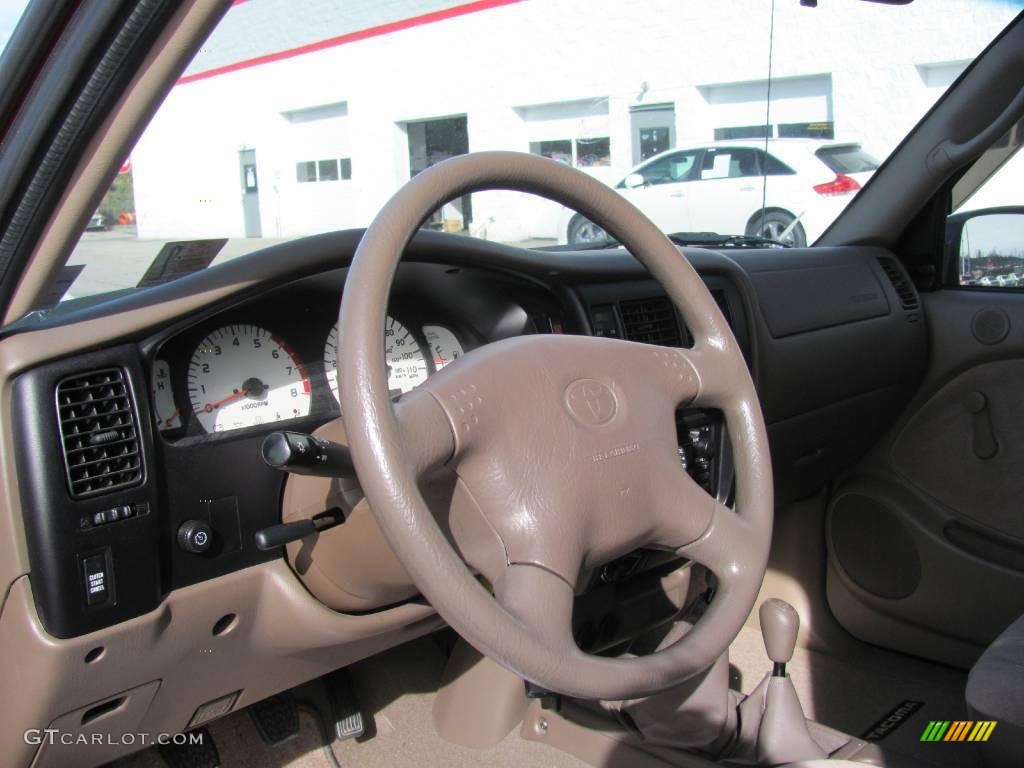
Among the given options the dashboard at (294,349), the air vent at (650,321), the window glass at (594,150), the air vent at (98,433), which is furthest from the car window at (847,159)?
the air vent at (98,433)

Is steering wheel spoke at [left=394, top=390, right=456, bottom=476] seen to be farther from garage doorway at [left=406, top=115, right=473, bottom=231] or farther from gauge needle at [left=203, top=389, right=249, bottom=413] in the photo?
gauge needle at [left=203, top=389, right=249, bottom=413]

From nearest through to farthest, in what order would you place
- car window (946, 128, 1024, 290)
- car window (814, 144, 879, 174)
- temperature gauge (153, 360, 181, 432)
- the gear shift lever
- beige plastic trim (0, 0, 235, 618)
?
beige plastic trim (0, 0, 235, 618)
temperature gauge (153, 360, 181, 432)
the gear shift lever
car window (946, 128, 1024, 290)
car window (814, 144, 879, 174)

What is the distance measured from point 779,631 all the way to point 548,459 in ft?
3.35

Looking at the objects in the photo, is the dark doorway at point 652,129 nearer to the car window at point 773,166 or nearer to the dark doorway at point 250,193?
the car window at point 773,166

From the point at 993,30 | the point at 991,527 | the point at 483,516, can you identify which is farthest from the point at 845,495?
the point at 483,516

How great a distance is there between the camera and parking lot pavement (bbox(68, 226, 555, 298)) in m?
1.44

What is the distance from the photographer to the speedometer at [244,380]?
1655 millimetres

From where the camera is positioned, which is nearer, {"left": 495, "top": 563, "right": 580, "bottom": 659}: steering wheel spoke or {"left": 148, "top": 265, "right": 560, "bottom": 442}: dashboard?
{"left": 495, "top": 563, "right": 580, "bottom": 659}: steering wheel spoke

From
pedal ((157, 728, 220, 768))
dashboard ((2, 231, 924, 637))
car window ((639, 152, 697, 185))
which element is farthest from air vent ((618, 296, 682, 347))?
pedal ((157, 728, 220, 768))

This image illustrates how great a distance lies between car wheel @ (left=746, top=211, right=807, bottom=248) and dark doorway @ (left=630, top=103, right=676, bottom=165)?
15.2 inches

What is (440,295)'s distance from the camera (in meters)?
1.96

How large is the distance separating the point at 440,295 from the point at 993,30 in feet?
5.67

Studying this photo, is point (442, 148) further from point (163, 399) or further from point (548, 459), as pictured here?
point (548, 459)

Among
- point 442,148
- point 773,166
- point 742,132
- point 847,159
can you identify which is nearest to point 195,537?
point 442,148
